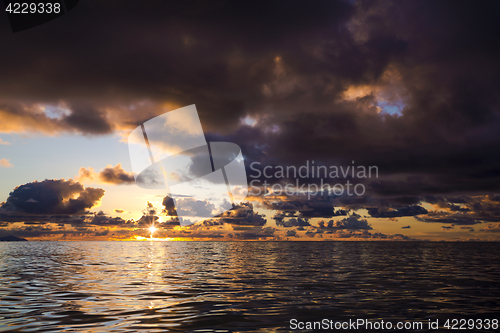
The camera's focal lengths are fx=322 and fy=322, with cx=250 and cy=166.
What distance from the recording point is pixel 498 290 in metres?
26.5

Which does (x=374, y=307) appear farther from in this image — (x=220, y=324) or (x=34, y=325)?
(x=34, y=325)

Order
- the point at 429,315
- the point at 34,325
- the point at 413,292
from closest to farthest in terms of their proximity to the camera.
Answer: the point at 34,325
the point at 429,315
the point at 413,292

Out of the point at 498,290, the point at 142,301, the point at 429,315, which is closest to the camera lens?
the point at 429,315

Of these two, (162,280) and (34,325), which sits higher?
(34,325)

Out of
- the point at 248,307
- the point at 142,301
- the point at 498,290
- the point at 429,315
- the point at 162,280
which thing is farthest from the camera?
Answer: the point at 162,280

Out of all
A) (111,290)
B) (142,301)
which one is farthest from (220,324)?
(111,290)

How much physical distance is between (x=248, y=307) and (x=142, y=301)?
7.11 meters

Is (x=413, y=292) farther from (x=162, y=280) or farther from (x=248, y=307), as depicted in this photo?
(x=162, y=280)

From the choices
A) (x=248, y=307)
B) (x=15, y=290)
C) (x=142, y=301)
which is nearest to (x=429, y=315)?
(x=248, y=307)

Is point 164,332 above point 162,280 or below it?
above

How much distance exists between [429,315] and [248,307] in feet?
32.6

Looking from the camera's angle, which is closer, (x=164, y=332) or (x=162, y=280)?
(x=164, y=332)

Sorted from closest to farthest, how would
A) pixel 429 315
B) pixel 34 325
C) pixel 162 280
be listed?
1. pixel 34 325
2. pixel 429 315
3. pixel 162 280

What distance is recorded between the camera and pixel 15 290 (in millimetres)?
24891
